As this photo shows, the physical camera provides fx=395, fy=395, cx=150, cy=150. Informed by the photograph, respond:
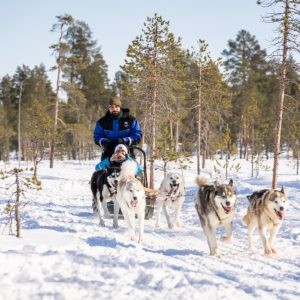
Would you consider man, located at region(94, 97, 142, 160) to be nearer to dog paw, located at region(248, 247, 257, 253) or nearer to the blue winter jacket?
the blue winter jacket

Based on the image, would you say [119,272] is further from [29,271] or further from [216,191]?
[216,191]

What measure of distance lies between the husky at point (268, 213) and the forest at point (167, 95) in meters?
10.1

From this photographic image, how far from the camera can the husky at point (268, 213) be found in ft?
19.6

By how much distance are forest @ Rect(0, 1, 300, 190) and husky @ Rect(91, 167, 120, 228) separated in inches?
308

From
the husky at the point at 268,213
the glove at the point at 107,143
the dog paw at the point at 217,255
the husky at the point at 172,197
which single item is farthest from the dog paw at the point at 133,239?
the glove at the point at 107,143

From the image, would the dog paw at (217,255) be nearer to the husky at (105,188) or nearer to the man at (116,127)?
the husky at (105,188)

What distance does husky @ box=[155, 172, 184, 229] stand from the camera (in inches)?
344

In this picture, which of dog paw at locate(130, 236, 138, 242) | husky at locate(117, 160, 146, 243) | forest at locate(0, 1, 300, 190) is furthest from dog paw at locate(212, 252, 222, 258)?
forest at locate(0, 1, 300, 190)

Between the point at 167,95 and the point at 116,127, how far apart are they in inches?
461

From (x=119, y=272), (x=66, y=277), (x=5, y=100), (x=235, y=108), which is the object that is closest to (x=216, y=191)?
(x=119, y=272)

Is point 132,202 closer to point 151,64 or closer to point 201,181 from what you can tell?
point 201,181

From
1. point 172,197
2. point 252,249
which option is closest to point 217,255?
point 252,249

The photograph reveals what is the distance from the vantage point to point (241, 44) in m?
47.2

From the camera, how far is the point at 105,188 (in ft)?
28.4
